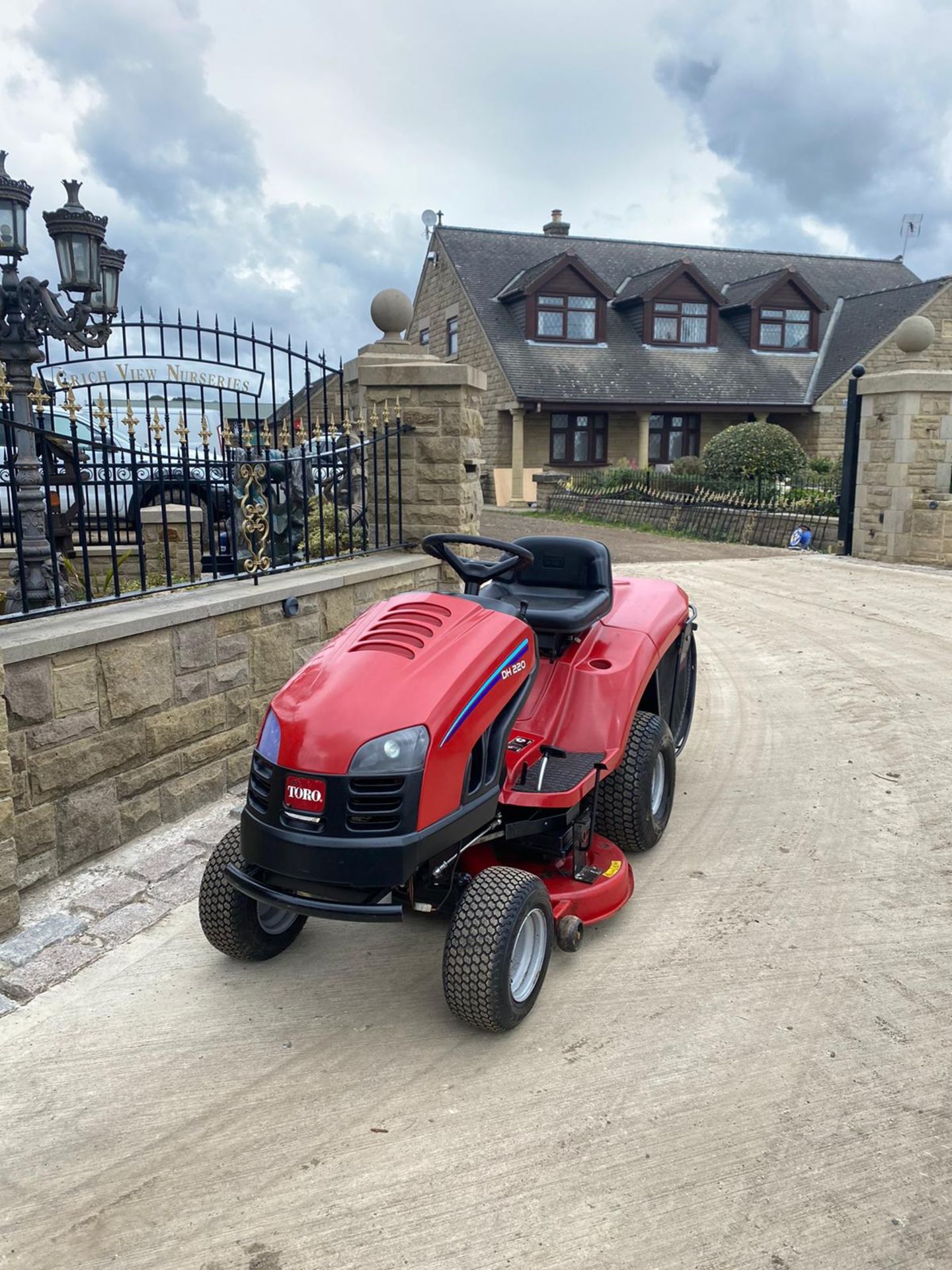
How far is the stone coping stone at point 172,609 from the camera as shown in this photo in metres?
3.44

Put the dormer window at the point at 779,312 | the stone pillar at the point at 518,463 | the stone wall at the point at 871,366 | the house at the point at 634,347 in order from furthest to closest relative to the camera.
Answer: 1. the dormer window at the point at 779,312
2. the stone wall at the point at 871,366
3. the house at the point at 634,347
4. the stone pillar at the point at 518,463

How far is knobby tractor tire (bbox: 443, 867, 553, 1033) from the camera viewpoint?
257 cm

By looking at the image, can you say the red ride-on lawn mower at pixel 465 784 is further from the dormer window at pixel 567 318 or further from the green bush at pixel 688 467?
the dormer window at pixel 567 318

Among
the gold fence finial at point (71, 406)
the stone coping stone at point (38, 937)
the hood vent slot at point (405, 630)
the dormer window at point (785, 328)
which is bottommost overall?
the stone coping stone at point (38, 937)

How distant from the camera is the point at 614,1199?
2133 millimetres

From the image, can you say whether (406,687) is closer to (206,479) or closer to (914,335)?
(206,479)

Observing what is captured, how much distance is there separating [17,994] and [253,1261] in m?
1.36

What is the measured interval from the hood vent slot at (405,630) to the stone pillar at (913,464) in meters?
10.4

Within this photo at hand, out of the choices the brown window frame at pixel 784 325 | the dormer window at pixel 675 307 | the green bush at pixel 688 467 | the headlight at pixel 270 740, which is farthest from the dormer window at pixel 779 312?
the headlight at pixel 270 740

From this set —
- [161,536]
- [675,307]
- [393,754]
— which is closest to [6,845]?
[393,754]

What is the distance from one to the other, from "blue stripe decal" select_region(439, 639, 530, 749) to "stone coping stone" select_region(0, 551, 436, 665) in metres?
1.65

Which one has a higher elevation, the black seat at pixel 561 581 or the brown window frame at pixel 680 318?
the brown window frame at pixel 680 318

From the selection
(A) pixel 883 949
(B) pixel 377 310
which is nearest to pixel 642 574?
(B) pixel 377 310

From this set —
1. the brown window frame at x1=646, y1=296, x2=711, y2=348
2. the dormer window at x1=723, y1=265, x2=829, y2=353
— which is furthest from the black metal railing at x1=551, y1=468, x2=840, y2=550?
the dormer window at x1=723, y1=265, x2=829, y2=353
